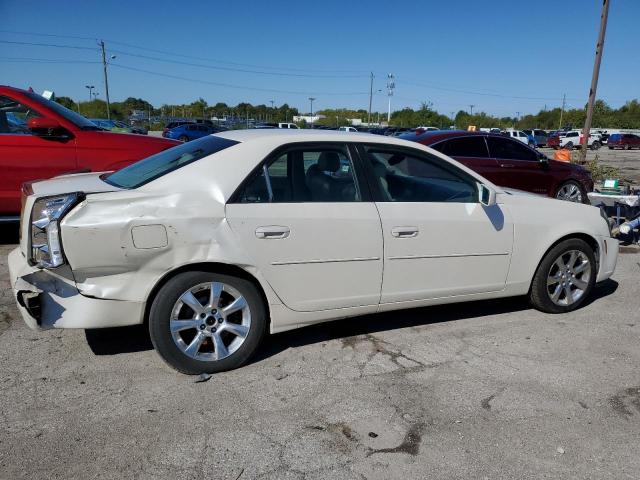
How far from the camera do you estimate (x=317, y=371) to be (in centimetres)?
361

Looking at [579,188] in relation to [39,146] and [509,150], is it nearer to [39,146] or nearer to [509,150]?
[509,150]

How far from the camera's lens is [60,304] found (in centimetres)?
317

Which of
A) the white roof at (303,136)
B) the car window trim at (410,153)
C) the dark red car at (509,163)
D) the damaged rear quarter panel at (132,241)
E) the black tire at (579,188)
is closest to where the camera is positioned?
the damaged rear quarter panel at (132,241)

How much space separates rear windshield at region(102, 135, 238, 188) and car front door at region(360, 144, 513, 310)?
1.09 m

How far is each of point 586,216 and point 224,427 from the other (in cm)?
363

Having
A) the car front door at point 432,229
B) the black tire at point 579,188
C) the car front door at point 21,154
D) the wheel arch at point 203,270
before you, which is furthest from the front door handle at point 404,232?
the black tire at point 579,188

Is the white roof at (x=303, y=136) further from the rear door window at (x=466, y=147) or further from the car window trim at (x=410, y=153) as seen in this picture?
the rear door window at (x=466, y=147)

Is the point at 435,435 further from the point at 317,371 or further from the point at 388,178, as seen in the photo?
the point at 388,178

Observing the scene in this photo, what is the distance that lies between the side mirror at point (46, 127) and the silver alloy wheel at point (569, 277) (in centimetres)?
540

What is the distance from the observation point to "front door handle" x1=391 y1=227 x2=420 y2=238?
3784 millimetres

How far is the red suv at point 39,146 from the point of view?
5918 millimetres

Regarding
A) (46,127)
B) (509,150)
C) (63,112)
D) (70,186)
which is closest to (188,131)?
(509,150)

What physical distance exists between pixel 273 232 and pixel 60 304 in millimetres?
1350

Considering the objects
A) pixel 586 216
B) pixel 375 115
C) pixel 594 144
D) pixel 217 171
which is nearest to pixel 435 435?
pixel 217 171
